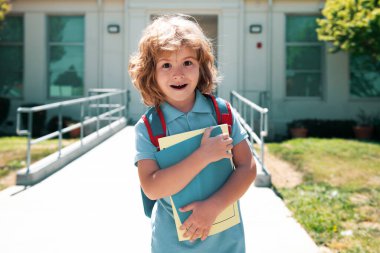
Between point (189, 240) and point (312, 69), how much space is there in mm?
11242

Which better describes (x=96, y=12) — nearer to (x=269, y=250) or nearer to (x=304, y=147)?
(x=304, y=147)

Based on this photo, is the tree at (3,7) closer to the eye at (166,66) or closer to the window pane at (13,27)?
the window pane at (13,27)

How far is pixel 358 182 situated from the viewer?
19.9 ft

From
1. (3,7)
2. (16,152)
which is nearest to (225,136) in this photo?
(16,152)

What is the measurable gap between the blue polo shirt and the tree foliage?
26.5ft

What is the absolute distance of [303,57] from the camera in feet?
40.1

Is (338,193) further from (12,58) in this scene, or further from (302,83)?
(12,58)

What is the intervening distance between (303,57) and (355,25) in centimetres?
283

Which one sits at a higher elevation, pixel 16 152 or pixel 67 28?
pixel 67 28

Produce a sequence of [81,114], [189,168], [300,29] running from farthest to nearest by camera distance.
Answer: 1. [300,29]
2. [81,114]
3. [189,168]

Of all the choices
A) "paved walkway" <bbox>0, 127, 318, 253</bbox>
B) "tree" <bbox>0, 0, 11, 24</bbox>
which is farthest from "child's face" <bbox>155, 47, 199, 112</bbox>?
"tree" <bbox>0, 0, 11, 24</bbox>

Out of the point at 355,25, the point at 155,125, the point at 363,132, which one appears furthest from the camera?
the point at 363,132

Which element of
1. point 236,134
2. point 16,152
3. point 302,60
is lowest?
point 16,152

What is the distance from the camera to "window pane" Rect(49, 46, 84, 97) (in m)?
12.3
